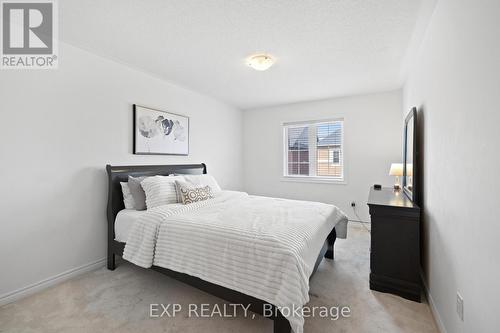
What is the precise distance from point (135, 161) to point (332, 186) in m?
3.44

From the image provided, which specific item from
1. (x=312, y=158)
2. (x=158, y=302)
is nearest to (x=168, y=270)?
(x=158, y=302)

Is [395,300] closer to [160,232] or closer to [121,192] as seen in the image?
[160,232]

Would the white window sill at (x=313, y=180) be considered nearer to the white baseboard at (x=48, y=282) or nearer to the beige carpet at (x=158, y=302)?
the beige carpet at (x=158, y=302)

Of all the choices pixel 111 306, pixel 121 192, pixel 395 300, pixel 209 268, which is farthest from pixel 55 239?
pixel 395 300

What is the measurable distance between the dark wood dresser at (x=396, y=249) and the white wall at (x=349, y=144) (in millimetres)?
2040

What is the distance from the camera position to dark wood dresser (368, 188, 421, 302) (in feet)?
6.36

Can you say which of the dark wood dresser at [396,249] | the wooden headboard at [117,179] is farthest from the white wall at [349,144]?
the wooden headboard at [117,179]

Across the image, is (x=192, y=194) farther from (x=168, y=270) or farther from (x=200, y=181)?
(x=168, y=270)

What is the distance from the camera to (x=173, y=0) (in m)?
1.68

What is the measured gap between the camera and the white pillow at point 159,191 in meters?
2.50

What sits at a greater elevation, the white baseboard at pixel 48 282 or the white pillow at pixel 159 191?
the white pillow at pixel 159 191

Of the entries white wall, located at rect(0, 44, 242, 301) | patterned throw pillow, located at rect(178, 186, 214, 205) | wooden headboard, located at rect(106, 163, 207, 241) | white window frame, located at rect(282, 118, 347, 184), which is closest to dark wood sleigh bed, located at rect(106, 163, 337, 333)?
wooden headboard, located at rect(106, 163, 207, 241)

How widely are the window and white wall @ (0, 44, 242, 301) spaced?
9.51ft

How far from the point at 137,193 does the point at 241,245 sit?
5.21ft
